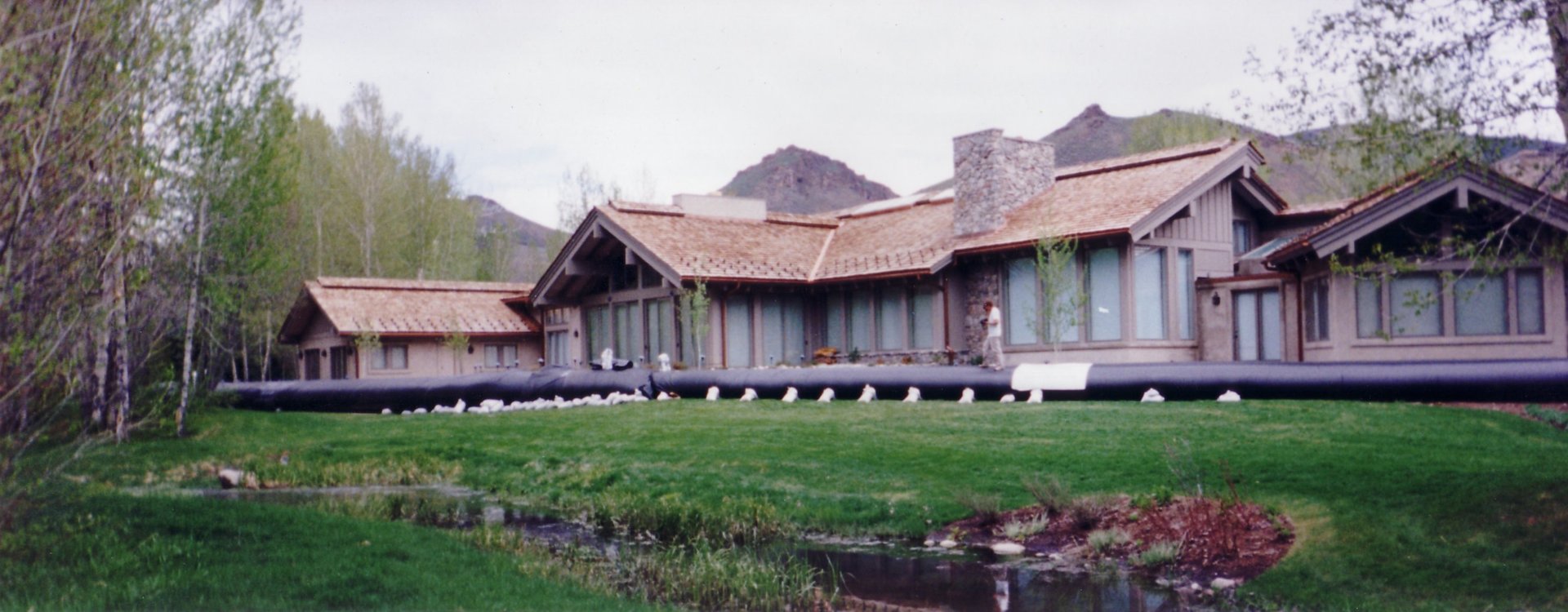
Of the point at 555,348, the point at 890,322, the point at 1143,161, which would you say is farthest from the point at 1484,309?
the point at 555,348

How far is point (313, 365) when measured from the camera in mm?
45938

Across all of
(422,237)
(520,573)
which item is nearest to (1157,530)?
(520,573)

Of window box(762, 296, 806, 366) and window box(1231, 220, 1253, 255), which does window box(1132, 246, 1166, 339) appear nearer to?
window box(1231, 220, 1253, 255)

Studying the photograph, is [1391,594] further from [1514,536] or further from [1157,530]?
[1157,530]

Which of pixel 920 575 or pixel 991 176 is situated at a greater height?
pixel 991 176

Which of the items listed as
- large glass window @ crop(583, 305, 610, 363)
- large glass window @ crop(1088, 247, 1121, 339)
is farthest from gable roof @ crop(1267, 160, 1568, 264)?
large glass window @ crop(583, 305, 610, 363)

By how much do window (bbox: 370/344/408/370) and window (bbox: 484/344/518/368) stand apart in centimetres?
275

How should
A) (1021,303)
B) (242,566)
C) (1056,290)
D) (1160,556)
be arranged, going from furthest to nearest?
(1021,303) < (1056,290) < (1160,556) < (242,566)

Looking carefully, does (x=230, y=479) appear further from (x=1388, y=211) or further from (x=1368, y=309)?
(x=1368, y=309)

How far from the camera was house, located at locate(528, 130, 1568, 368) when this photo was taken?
2217 cm

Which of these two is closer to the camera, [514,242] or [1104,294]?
[1104,294]

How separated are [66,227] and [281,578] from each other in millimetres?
2949

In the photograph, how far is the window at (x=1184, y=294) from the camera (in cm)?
2686

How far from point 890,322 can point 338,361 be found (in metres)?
22.0
